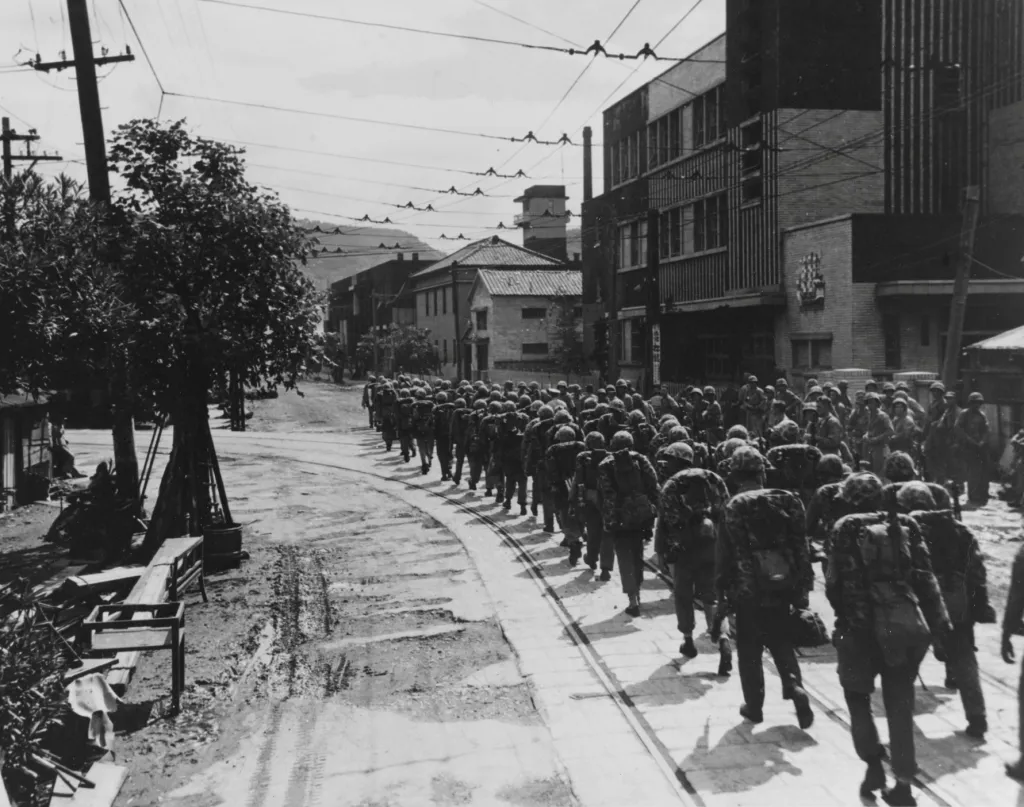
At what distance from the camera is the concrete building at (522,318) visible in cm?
5297

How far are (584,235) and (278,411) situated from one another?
15765 millimetres

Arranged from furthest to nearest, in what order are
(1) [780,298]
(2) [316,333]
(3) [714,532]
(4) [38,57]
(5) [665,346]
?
(5) [665,346] < (1) [780,298] < (4) [38,57] < (2) [316,333] < (3) [714,532]

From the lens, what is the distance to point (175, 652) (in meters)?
7.76

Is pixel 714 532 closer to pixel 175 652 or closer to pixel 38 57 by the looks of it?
pixel 175 652

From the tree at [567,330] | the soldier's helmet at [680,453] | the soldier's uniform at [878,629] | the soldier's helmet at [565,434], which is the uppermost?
the tree at [567,330]

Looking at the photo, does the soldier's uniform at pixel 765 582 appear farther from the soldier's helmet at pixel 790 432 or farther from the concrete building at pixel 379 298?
the concrete building at pixel 379 298

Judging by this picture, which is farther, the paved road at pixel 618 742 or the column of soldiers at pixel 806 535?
the paved road at pixel 618 742

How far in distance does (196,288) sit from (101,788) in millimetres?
8191

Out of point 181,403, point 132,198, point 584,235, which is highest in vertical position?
point 584,235

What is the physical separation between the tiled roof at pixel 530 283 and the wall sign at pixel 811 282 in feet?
88.8

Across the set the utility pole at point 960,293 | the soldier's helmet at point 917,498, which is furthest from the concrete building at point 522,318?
the soldier's helmet at point 917,498

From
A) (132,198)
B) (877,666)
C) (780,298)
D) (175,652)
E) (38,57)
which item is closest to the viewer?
(877,666)

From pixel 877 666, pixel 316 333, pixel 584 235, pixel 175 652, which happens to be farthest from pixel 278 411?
pixel 877 666

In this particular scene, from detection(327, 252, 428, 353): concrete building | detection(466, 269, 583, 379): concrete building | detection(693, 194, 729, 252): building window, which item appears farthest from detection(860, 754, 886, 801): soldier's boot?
detection(327, 252, 428, 353): concrete building
